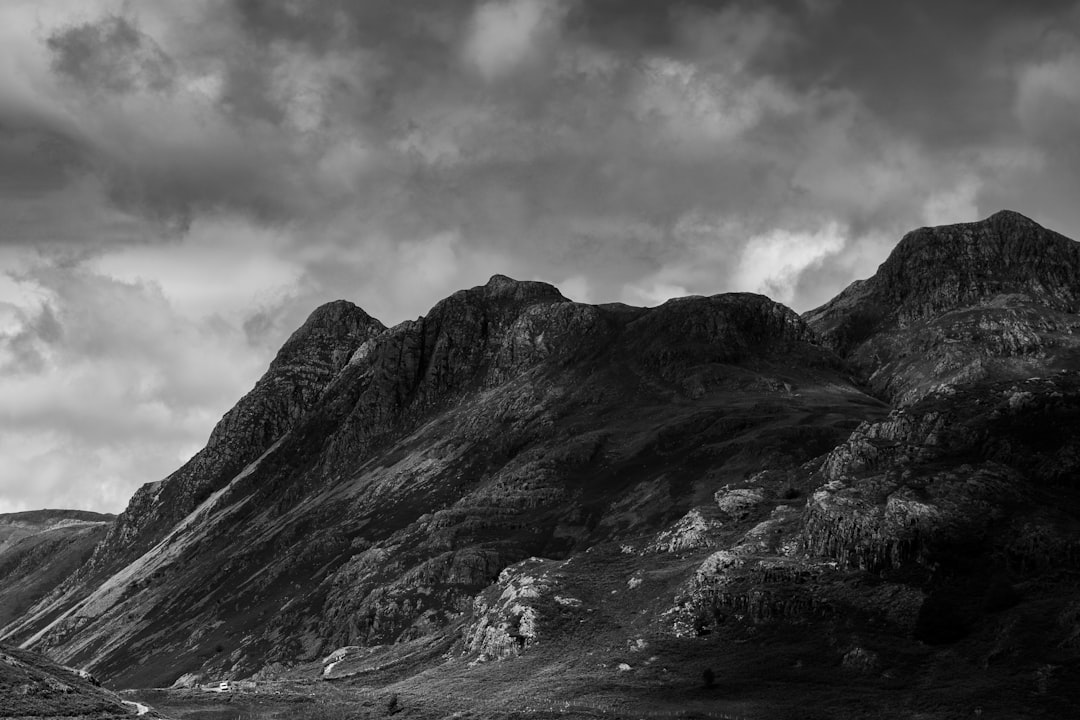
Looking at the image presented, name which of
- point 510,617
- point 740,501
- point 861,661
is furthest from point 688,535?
point 861,661

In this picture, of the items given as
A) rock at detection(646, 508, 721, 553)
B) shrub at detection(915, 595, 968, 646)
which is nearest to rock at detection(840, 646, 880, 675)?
shrub at detection(915, 595, 968, 646)

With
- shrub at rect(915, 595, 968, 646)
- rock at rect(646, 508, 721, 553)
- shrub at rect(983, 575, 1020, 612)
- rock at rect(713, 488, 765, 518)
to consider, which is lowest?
shrub at rect(915, 595, 968, 646)

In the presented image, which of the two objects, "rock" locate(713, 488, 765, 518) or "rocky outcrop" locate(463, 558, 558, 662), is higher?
"rock" locate(713, 488, 765, 518)

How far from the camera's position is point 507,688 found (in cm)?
10650

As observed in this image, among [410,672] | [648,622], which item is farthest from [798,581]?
[410,672]

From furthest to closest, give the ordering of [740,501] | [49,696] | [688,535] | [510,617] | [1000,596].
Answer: [740,501] → [688,535] → [510,617] → [1000,596] → [49,696]

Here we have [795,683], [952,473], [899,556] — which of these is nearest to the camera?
[795,683]

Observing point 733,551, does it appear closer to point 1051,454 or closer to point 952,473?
point 952,473

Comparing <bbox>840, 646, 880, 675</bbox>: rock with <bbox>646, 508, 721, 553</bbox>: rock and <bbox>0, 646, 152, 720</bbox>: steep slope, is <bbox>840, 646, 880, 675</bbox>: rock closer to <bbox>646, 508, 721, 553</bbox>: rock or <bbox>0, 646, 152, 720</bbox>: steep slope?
<bbox>646, 508, 721, 553</bbox>: rock

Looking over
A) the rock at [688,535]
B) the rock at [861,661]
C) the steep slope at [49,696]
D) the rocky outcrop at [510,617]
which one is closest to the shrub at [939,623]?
the rock at [861,661]

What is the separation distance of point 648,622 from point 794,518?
1245 inches

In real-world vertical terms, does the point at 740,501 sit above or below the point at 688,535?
above

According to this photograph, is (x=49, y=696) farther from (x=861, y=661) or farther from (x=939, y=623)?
(x=939, y=623)

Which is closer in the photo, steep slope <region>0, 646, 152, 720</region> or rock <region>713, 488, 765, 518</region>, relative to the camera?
steep slope <region>0, 646, 152, 720</region>
